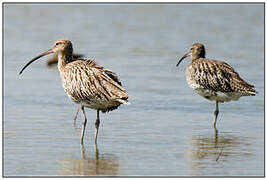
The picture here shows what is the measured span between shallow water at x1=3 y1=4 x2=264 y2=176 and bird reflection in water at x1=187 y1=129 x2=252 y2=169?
15 millimetres

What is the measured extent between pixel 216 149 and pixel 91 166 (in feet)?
6.86

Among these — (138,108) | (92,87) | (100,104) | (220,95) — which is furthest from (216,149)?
(138,108)

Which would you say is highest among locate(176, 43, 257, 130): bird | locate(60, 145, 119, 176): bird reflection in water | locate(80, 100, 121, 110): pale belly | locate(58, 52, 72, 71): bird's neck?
locate(58, 52, 72, 71): bird's neck

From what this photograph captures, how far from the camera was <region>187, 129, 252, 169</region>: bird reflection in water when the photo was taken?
30.6 feet

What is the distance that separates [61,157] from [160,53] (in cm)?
1180

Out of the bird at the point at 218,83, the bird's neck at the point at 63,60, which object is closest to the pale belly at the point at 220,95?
the bird at the point at 218,83

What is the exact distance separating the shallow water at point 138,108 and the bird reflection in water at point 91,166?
13 mm

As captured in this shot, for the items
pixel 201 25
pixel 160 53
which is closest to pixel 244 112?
pixel 160 53

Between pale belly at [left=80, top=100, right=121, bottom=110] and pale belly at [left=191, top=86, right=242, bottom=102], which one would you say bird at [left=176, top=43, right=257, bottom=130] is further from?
pale belly at [left=80, top=100, right=121, bottom=110]

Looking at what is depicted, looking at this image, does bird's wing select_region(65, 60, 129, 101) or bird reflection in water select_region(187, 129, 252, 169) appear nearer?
bird reflection in water select_region(187, 129, 252, 169)

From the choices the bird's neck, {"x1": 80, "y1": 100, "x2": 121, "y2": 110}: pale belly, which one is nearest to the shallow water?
{"x1": 80, "y1": 100, "x2": 121, "y2": 110}: pale belly

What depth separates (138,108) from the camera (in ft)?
43.5

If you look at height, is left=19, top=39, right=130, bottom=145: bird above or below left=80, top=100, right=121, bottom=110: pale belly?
above

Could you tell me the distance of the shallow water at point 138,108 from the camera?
9234 millimetres
